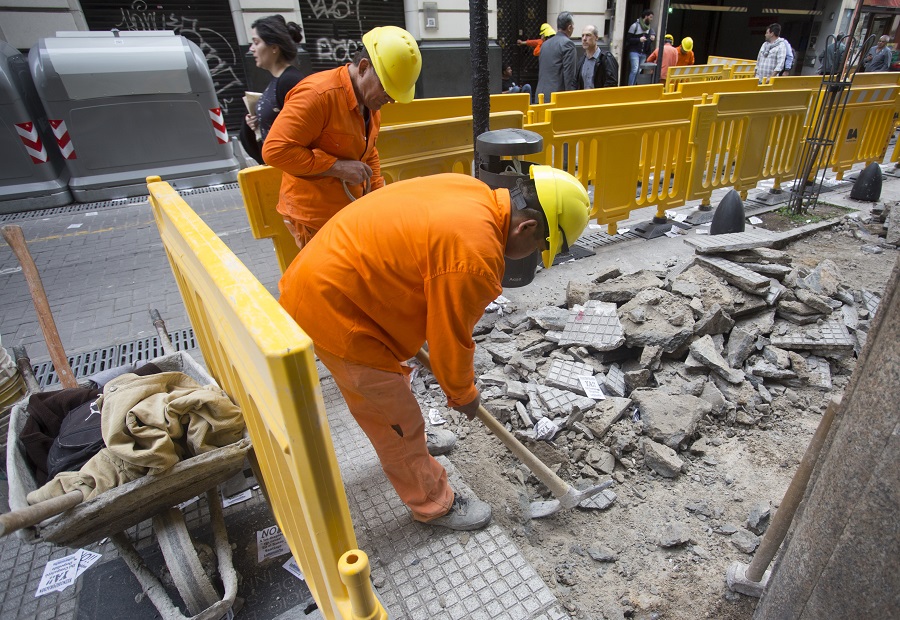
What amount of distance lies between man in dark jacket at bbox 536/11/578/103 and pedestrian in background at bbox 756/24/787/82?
17.5ft

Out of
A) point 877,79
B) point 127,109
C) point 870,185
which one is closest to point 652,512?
point 870,185

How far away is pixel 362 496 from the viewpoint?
2562 mm

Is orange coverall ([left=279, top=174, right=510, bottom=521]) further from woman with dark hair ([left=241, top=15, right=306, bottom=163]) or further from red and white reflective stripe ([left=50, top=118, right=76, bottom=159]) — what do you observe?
red and white reflective stripe ([left=50, top=118, right=76, bottom=159])

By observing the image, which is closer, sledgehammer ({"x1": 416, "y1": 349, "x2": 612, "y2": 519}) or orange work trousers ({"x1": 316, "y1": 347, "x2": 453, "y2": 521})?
orange work trousers ({"x1": 316, "y1": 347, "x2": 453, "y2": 521})

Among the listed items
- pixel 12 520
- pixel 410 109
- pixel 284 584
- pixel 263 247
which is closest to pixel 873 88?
pixel 410 109

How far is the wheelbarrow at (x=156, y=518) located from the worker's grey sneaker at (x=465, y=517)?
92cm

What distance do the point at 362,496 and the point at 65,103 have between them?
26.4 ft

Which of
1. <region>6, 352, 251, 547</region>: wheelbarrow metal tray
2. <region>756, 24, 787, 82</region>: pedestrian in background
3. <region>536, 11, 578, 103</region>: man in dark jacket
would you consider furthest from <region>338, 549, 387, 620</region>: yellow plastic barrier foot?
<region>756, 24, 787, 82</region>: pedestrian in background

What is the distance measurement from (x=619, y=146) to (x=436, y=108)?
89.1 inches

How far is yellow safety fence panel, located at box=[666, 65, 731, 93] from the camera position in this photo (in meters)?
10.0

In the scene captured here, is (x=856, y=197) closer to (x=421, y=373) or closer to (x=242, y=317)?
(x=421, y=373)

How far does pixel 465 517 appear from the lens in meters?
2.35

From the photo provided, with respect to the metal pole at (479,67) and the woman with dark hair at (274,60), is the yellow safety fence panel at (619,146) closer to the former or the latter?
the metal pole at (479,67)

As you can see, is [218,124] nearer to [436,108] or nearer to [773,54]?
[436,108]
